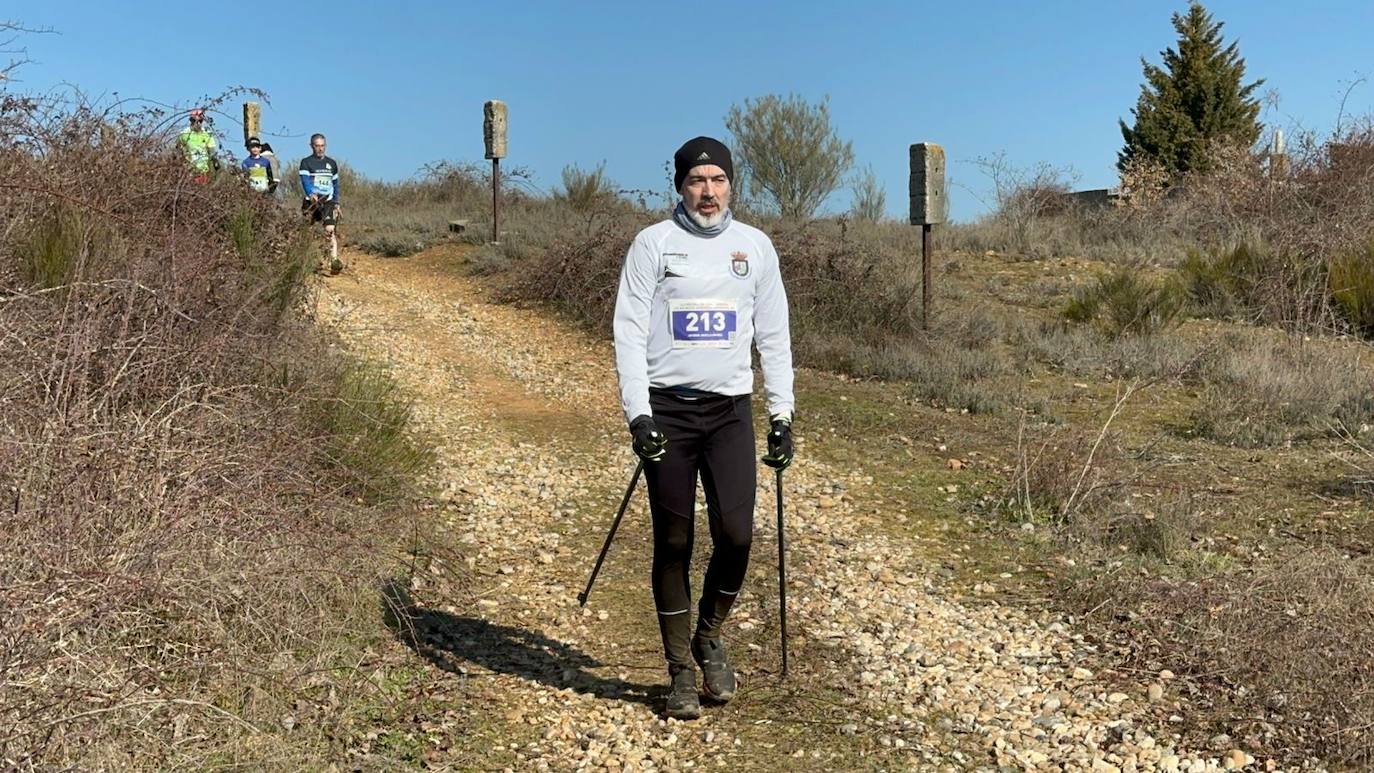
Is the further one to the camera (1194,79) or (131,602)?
(1194,79)

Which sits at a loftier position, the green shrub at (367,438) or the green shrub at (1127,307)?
the green shrub at (1127,307)

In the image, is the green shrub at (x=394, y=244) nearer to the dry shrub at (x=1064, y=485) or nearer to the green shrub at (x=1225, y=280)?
the green shrub at (x=1225, y=280)

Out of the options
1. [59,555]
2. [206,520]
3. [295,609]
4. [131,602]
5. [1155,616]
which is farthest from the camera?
[1155,616]

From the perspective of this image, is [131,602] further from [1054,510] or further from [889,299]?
[889,299]

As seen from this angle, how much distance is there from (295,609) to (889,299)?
9.64 metres

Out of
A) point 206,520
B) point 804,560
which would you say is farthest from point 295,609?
point 804,560

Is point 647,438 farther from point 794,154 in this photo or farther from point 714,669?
point 794,154

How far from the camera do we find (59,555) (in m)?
3.16

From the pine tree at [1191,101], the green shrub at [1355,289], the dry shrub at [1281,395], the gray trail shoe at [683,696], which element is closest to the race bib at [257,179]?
the gray trail shoe at [683,696]

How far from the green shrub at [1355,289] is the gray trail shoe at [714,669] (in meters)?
10.7

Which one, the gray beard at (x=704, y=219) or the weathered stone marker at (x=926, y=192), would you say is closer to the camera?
the gray beard at (x=704, y=219)

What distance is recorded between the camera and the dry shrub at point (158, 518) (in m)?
2.96

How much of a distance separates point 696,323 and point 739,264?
258 millimetres

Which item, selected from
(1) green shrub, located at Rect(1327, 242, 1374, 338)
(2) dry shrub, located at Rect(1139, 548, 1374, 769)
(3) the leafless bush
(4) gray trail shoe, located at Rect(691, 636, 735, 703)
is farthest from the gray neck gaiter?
(1) green shrub, located at Rect(1327, 242, 1374, 338)
